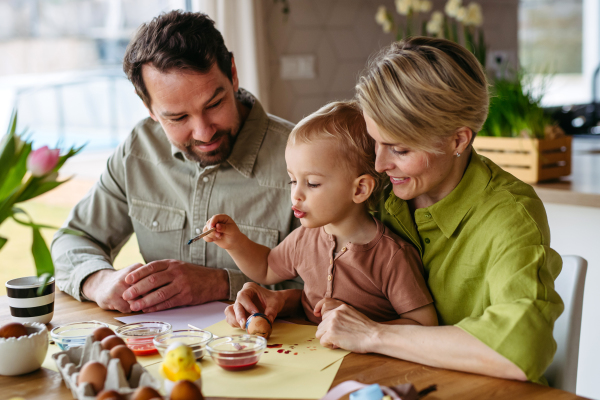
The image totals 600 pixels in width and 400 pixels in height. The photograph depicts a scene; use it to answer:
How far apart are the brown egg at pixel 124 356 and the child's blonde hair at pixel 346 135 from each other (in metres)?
0.56

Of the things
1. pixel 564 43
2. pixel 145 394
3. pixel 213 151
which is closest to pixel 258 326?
pixel 145 394

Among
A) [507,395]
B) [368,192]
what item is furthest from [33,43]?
[507,395]

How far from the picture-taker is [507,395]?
91 cm

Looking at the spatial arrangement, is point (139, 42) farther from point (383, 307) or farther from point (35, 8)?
point (35, 8)

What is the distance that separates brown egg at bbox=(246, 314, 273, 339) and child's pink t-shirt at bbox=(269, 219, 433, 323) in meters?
0.17

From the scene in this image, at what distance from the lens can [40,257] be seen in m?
0.90

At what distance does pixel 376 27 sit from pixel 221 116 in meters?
2.22

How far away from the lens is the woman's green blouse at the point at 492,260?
97 centimetres

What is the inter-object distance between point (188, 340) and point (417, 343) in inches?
16.5

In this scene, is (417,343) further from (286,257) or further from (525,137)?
(525,137)

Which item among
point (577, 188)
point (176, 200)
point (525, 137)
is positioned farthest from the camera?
point (525, 137)

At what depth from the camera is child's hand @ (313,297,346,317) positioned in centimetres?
119

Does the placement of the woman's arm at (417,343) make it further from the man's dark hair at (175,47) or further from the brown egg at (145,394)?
the man's dark hair at (175,47)

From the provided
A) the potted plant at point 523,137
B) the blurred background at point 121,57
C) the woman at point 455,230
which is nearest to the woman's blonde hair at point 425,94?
the woman at point 455,230
